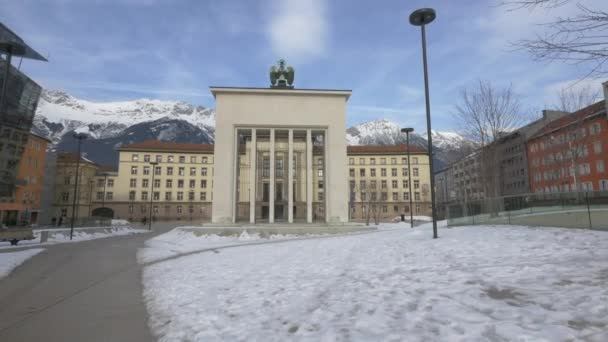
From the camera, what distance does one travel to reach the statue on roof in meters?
37.4

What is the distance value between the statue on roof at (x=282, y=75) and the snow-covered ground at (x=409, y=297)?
30.5m

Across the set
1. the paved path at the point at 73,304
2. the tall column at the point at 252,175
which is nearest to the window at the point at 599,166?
the tall column at the point at 252,175

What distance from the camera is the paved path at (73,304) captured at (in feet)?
17.1

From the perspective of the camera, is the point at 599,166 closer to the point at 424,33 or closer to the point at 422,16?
the point at 424,33

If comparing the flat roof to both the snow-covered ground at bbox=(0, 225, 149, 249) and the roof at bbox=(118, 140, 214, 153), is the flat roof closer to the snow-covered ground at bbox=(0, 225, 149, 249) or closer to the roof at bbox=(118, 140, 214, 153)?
the snow-covered ground at bbox=(0, 225, 149, 249)

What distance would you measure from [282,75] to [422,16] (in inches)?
979

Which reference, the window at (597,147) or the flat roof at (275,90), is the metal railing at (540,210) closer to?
the flat roof at (275,90)

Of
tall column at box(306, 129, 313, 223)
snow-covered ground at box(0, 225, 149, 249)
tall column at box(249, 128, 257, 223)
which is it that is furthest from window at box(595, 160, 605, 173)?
snow-covered ground at box(0, 225, 149, 249)

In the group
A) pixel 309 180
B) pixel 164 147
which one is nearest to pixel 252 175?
pixel 309 180

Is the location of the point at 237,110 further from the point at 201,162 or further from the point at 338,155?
the point at 201,162

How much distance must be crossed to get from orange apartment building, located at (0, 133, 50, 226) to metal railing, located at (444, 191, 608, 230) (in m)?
66.5

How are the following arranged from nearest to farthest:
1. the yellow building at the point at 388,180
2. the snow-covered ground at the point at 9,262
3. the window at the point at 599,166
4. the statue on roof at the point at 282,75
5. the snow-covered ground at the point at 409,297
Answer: the snow-covered ground at the point at 409,297, the snow-covered ground at the point at 9,262, the statue on roof at the point at 282,75, the window at the point at 599,166, the yellow building at the point at 388,180

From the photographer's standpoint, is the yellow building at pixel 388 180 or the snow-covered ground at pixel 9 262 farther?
the yellow building at pixel 388 180

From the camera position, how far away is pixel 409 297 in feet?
17.9
